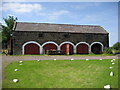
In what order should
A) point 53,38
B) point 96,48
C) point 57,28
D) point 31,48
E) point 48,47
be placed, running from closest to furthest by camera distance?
point 31,48
point 48,47
point 53,38
point 57,28
point 96,48

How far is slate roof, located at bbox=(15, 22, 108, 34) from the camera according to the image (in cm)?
2802

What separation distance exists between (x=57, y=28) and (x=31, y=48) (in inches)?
250

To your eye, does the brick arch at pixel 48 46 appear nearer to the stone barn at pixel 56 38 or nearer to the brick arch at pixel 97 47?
the stone barn at pixel 56 38

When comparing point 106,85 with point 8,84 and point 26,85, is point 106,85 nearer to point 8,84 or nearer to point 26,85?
point 26,85

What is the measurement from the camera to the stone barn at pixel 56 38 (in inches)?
1054

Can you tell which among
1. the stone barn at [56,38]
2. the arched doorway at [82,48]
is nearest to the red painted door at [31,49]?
the stone barn at [56,38]

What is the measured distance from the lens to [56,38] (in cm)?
2822

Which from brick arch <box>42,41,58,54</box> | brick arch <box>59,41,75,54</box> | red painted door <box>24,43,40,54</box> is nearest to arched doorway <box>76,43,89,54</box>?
brick arch <box>59,41,75,54</box>

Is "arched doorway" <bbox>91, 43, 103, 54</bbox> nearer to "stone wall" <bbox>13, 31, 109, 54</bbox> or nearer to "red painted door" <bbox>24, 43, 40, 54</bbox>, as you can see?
"stone wall" <bbox>13, 31, 109, 54</bbox>

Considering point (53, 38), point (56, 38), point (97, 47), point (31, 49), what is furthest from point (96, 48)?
point (31, 49)

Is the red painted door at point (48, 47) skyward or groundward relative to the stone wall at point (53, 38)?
groundward

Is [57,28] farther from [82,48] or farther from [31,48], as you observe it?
[31,48]

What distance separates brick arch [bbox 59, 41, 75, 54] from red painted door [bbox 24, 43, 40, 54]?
4.20 metres

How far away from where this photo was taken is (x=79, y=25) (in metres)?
32.5
